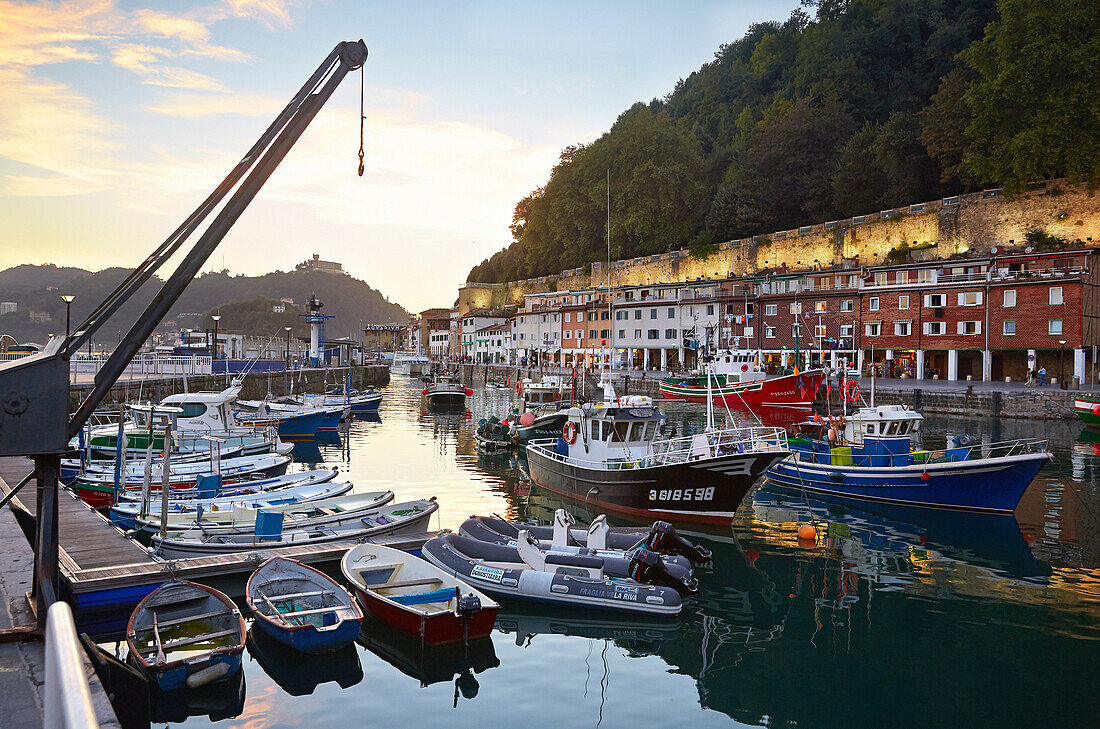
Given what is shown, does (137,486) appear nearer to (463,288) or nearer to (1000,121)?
(1000,121)

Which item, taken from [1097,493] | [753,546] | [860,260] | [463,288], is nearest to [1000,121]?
[860,260]

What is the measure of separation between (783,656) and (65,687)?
13517 millimetres

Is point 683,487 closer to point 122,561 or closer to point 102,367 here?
→ point 122,561

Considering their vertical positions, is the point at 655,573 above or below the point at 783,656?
above

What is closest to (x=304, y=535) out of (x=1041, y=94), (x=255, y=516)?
(x=255, y=516)

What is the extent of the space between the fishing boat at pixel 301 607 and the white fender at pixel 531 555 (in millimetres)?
4296

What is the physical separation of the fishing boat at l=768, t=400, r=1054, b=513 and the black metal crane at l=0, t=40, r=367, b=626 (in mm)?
17548

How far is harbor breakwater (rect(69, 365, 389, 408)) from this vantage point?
4153 centimetres

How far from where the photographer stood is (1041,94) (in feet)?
201

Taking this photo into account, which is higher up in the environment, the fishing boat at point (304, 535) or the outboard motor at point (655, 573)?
the fishing boat at point (304, 535)

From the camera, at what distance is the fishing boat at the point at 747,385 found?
52094 mm

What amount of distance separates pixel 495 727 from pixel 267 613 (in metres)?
4.69

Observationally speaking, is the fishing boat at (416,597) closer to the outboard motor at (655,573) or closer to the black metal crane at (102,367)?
the outboard motor at (655,573)

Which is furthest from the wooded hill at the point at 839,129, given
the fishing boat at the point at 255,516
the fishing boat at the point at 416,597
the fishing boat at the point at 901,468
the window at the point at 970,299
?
the fishing boat at the point at 416,597
